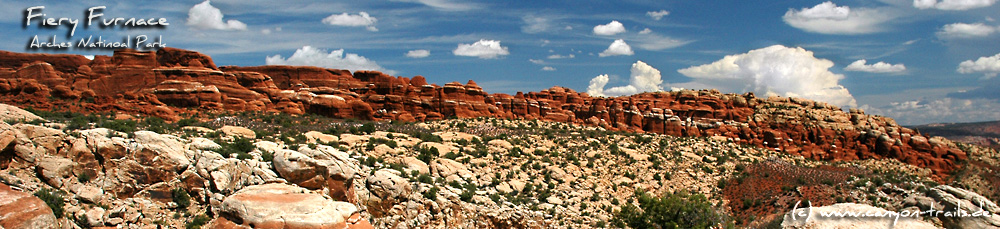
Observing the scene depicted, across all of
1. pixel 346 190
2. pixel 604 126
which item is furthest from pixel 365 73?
pixel 346 190

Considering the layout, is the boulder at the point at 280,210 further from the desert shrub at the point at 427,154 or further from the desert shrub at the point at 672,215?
the desert shrub at the point at 672,215

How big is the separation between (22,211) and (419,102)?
32521mm

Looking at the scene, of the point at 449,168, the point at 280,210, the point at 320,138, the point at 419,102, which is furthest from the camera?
the point at 419,102

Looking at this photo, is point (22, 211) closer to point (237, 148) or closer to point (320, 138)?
point (237, 148)

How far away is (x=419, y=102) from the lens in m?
46.5

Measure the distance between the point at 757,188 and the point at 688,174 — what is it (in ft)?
14.4

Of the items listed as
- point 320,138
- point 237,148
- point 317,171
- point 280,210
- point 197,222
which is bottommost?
point 197,222

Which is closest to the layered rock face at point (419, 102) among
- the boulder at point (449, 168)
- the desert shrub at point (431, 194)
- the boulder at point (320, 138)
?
the boulder at point (320, 138)

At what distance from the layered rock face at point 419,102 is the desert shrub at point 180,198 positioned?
55.3ft

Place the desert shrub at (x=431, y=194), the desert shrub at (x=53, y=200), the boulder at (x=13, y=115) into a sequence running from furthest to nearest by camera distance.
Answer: the desert shrub at (x=431, y=194), the boulder at (x=13, y=115), the desert shrub at (x=53, y=200)

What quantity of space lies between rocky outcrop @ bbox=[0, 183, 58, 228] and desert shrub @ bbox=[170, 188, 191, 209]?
4033 millimetres

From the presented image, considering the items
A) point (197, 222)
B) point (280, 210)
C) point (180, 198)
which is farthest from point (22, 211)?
point (280, 210)

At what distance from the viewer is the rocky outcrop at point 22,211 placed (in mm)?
14383

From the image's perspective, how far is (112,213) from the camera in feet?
59.1
